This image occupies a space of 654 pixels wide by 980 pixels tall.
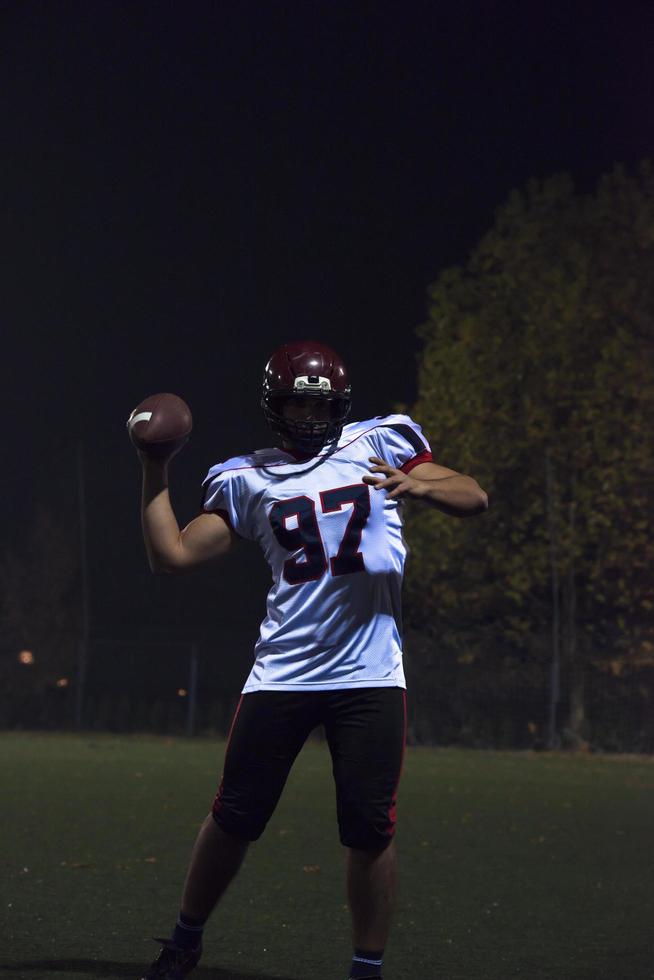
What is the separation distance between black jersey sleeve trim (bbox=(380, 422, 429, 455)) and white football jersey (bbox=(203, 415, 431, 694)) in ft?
0.07

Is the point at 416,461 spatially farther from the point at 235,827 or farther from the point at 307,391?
the point at 235,827

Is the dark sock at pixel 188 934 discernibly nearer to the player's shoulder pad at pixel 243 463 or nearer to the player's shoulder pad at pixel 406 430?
Answer: the player's shoulder pad at pixel 243 463

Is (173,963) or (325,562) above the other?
(325,562)

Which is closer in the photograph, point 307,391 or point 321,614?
point 321,614

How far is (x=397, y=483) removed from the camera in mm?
4621

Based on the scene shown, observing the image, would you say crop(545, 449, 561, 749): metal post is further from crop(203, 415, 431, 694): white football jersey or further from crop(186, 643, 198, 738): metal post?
crop(203, 415, 431, 694): white football jersey

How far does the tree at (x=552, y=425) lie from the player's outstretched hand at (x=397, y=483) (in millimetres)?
17561

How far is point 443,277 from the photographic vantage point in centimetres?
2406

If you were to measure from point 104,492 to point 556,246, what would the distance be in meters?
12.1

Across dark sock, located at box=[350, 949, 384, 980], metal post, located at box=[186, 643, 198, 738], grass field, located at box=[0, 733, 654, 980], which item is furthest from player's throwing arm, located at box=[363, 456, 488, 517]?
metal post, located at box=[186, 643, 198, 738]

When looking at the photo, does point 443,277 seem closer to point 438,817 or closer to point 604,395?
point 604,395

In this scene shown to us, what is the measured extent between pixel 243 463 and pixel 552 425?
18.1m

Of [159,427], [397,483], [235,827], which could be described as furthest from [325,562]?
[235,827]

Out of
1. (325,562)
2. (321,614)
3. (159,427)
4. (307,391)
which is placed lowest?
(321,614)
